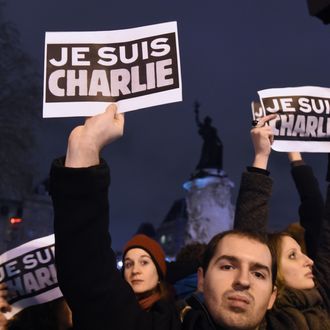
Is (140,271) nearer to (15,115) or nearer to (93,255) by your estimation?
(93,255)

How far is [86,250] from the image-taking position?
1.38m

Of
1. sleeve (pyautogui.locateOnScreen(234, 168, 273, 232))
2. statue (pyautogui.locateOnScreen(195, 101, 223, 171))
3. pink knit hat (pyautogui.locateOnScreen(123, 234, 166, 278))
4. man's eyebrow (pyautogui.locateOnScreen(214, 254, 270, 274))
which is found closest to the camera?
man's eyebrow (pyautogui.locateOnScreen(214, 254, 270, 274))

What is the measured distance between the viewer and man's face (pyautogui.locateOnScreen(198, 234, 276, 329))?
5.24 ft

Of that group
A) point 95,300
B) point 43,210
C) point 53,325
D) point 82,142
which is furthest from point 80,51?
point 43,210

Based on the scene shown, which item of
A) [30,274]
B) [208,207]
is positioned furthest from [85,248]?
[208,207]

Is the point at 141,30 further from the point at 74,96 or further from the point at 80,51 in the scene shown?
the point at 74,96

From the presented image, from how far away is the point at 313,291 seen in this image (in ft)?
7.45

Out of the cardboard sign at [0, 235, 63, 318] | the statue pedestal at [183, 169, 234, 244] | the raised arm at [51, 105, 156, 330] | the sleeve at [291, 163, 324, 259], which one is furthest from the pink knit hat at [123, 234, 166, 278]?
the statue pedestal at [183, 169, 234, 244]

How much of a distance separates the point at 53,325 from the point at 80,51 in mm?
1599

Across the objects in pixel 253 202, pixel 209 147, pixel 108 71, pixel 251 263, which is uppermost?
pixel 209 147

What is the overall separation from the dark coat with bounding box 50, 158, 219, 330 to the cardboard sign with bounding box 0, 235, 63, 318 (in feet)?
4.73

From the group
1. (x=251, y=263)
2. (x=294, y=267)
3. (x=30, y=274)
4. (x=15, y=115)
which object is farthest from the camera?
(x=15, y=115)

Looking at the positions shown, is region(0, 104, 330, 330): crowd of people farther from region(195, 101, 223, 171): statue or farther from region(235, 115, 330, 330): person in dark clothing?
region(195, 101, 223, 171): statue

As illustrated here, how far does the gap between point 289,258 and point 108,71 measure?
1.29 metres
